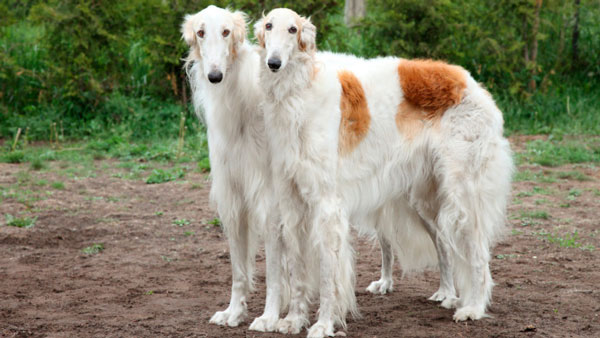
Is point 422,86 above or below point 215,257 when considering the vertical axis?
above

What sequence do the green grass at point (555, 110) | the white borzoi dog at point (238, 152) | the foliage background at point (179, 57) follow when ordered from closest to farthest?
the white borzoi dog at point (238, 152) → the green grass at point (555, 110) → the foliage background at point (179, 57)

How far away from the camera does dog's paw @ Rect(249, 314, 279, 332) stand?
14.6 feet

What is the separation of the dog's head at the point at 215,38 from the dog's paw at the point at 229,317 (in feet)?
4.98

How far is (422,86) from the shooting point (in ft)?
15.7

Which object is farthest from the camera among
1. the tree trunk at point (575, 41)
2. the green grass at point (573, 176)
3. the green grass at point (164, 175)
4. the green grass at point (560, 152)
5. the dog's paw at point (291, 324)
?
the tree trunk at point (575, 41)

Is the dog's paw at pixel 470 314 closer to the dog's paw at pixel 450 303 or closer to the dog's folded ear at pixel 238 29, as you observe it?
the dog's paw at pixel 450 303

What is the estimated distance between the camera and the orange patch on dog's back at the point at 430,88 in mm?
4758

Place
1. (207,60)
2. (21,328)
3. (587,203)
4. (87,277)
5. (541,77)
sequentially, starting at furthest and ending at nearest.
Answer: (541,77) < (587,203) < (87,277) < (21,328) < (207,60)

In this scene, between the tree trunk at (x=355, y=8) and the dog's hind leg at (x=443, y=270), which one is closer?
the dog's hind leg at (x=443, y=270)

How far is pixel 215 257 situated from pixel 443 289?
2101mm

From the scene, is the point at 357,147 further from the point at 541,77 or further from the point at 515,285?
the point at 541,77

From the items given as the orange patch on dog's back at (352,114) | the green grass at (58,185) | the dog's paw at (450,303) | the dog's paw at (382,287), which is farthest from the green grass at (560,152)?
the green grass at (58,185)

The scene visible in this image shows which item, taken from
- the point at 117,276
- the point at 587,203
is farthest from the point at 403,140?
the point at 587,203

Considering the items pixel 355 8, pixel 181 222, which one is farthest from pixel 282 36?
pixel 355 8
